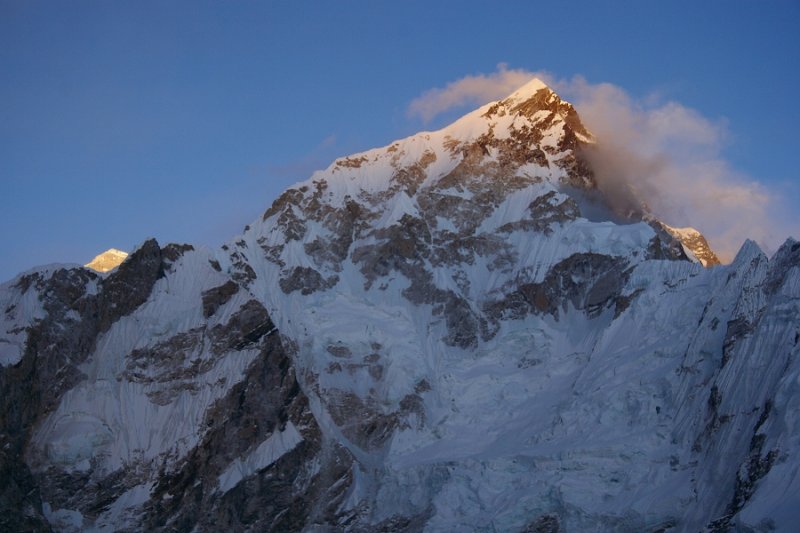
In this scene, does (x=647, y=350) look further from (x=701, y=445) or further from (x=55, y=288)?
(x=55, y=288)

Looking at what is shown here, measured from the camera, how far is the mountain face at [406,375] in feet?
406

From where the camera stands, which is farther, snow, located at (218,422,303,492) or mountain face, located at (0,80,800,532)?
snow, located at (218,422,303,492)

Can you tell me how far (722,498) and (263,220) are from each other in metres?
65.7

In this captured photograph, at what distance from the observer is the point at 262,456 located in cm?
13538

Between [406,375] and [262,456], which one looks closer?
[262,456]

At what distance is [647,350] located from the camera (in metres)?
134

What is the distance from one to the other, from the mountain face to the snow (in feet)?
0.72

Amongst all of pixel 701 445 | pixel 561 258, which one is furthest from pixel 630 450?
pixel 561 258

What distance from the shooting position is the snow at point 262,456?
133125 mm

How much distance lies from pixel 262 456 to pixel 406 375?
53.9 ft

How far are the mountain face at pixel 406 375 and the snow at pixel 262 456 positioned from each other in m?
0.22

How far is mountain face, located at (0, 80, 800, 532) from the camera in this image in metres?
124

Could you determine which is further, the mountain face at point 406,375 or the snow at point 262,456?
the snow at point 262,456

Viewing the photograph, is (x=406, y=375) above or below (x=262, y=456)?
above
